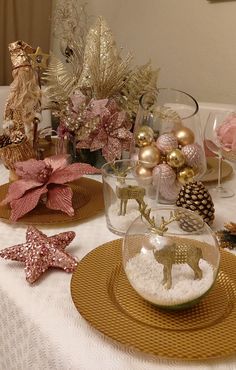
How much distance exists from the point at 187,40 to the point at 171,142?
1500 millimetres

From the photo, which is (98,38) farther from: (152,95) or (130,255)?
(130,255)

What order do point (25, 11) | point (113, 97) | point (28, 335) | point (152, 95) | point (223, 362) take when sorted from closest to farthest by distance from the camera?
point (223, 362), point (28, 335), point (152, 95), point (113, 97), point (25, 11)

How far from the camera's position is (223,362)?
0.48 metres

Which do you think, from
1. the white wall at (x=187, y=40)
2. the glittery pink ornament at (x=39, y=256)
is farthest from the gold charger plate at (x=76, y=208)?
the white wall at (x=187, y=40)

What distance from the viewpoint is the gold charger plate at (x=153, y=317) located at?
0.49 metres

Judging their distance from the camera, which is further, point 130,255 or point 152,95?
point 152,95

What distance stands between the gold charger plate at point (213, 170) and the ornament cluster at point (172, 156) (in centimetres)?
14

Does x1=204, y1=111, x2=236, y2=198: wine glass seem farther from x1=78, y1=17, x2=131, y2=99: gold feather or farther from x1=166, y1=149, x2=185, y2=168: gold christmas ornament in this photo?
x1=78, y1=17, x2=131, y2=99: gold feather

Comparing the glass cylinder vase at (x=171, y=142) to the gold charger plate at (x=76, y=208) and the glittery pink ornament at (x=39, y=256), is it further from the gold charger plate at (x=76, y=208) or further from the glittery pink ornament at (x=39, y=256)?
the glittery pink ornament at (x=39, y=256)

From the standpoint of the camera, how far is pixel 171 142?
0.91m

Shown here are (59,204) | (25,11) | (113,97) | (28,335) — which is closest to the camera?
(28,335)

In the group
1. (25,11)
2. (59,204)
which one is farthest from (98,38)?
(25,11)

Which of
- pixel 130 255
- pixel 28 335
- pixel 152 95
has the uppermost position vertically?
pixel 152 95

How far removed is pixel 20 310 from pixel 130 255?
0.56 ft
